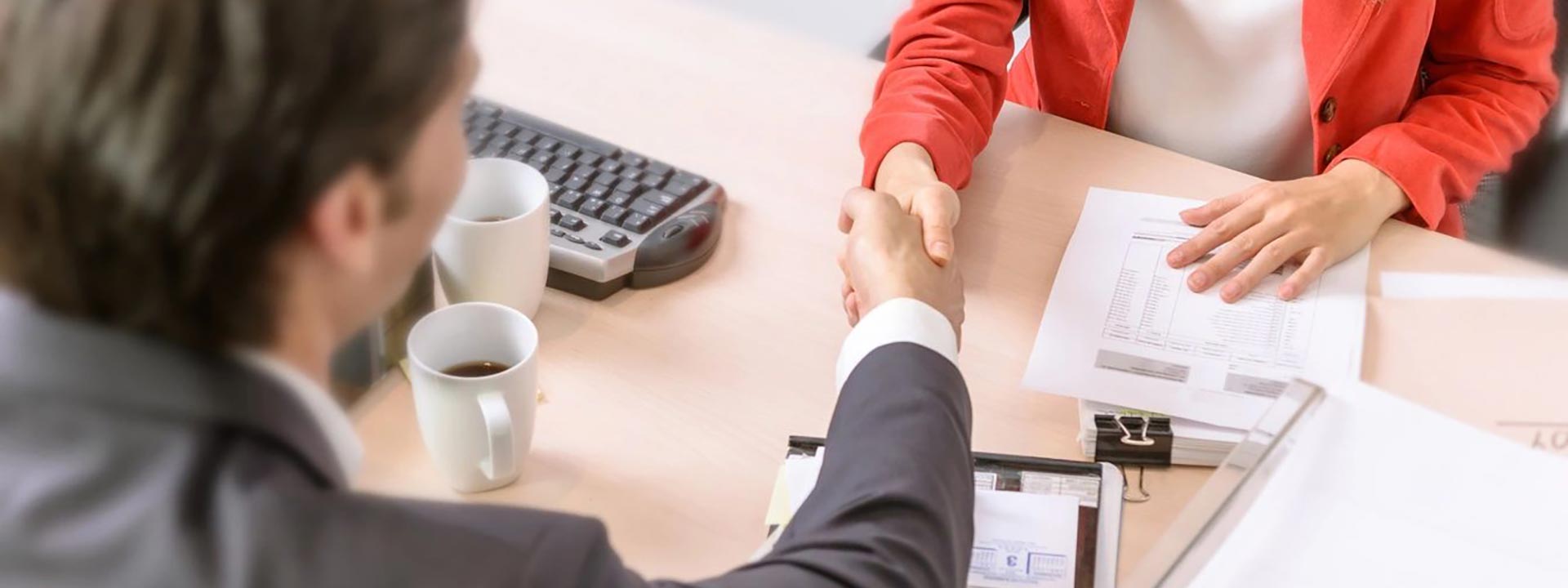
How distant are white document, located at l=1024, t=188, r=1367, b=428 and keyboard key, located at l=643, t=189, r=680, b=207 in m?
0.28

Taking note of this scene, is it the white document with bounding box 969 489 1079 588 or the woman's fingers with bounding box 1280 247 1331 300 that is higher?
the woman's fingers with bounding box 1280 247 1331 300

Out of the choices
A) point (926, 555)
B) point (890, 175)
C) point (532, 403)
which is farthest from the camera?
point (890, 175)

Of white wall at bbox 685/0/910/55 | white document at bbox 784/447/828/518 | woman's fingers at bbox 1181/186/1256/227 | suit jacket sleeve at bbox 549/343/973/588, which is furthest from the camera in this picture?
white wall at bbox 685/0/910/55

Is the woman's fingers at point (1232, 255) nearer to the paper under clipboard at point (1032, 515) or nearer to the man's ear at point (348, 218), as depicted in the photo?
the paper under clipboard at point (1032, 515)

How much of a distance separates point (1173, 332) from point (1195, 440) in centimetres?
11

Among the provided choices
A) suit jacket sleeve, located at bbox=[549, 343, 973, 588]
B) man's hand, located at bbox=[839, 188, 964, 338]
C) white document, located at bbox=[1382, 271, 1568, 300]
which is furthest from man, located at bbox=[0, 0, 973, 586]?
white document, located at bbox=[1382, 271, 1568, 300]

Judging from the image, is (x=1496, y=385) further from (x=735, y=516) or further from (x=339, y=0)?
(x=339, y=0)

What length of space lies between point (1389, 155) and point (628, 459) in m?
0.67

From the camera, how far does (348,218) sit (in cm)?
47

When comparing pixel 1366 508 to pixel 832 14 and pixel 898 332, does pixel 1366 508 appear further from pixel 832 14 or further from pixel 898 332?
pixel 832 14

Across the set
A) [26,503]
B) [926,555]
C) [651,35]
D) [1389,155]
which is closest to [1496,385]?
[1389,155]

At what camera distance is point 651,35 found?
1271 millimetres

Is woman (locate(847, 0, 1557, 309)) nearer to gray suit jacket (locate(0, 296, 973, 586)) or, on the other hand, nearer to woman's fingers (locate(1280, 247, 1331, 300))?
woman's fingers (locate(1280, 247, 1331, 300))

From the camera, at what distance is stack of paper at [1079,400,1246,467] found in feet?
2.80
